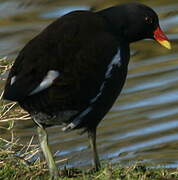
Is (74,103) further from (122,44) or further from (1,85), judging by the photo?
(1,85)

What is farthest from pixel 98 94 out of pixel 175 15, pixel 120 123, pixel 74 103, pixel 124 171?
pixel 175 15

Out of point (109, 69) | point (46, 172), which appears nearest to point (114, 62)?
point (109, 69)

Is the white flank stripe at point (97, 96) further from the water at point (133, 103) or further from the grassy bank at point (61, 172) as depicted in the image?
the water at point (133, 103)

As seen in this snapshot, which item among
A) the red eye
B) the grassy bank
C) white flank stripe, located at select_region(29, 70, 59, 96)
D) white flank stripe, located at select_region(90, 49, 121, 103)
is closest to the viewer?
white flank stripe, located at select_region(29, 70, 59, 96)

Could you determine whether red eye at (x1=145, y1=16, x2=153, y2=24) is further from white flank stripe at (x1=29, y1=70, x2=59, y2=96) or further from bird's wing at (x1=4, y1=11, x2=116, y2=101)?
white flank stripe at (x1=29, y1=70, x2=59, y2=96)

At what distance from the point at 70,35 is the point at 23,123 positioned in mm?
3590

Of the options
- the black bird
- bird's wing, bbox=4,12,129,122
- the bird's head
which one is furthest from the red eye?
bird's wing, bbox=4,12,129,122

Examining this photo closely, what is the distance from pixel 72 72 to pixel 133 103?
13.5 feet

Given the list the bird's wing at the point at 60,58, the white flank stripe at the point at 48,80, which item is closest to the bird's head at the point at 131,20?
the bird's wing at the point at 60,58

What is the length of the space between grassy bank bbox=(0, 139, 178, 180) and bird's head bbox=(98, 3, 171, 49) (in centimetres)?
89

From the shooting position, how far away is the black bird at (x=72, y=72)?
6023mm

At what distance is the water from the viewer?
8.80 m

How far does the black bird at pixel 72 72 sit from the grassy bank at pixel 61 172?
0.43 ft

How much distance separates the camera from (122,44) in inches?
251
